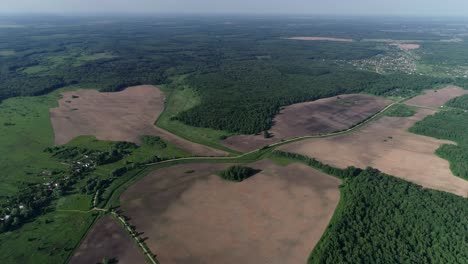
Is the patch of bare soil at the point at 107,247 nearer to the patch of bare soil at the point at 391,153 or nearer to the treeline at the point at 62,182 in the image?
the treeline at the point at 62,182

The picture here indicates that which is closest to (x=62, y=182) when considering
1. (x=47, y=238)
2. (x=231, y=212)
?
(x=47, y=238)

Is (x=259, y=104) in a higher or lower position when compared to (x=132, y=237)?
higher

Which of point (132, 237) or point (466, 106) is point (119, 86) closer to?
point (132, 237)

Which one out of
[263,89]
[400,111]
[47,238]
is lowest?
[47,238]

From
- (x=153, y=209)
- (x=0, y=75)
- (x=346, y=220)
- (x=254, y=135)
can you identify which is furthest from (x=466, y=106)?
(x=0, y=75)

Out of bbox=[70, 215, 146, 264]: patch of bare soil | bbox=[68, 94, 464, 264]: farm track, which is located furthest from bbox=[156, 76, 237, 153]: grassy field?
bbox=[70, 215, 146, 264]: patch of bare soil

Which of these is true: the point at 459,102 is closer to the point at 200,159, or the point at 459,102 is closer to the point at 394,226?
the point at 394,226
